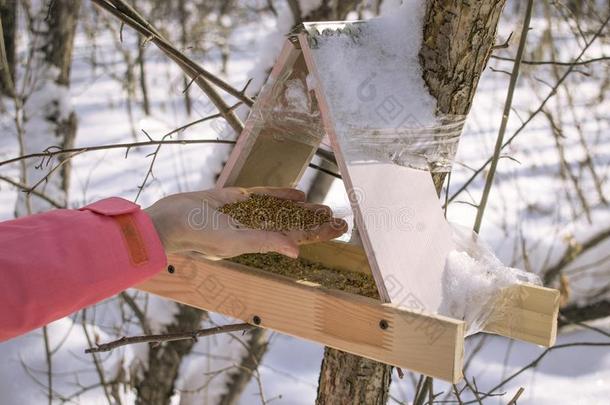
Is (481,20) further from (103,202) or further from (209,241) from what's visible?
(103,202)

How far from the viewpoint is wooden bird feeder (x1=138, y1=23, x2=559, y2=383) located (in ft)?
3.99

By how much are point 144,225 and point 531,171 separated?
206 inches

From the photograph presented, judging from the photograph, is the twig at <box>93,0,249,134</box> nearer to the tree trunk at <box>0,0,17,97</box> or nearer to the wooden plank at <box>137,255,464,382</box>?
the wooden plank at <box>137,255,464,382</box>

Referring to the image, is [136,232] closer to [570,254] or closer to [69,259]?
[69,259]

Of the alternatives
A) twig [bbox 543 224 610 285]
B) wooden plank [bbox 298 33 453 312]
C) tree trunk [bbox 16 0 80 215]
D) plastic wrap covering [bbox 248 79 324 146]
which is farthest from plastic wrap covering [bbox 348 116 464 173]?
tree trunk [bbox 16 0 80 215]

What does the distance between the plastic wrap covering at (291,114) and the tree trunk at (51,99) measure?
2.30 m

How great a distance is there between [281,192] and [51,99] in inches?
96.2

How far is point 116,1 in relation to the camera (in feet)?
5.34

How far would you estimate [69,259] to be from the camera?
120 cm

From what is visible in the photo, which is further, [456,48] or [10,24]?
[10,24]

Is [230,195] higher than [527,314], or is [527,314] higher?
[230,195]

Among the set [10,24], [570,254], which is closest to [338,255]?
[570,254]

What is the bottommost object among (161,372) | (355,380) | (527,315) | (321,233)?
(161,372)

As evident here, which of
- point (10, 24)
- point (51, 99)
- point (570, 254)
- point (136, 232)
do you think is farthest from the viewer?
point (10, 24)
